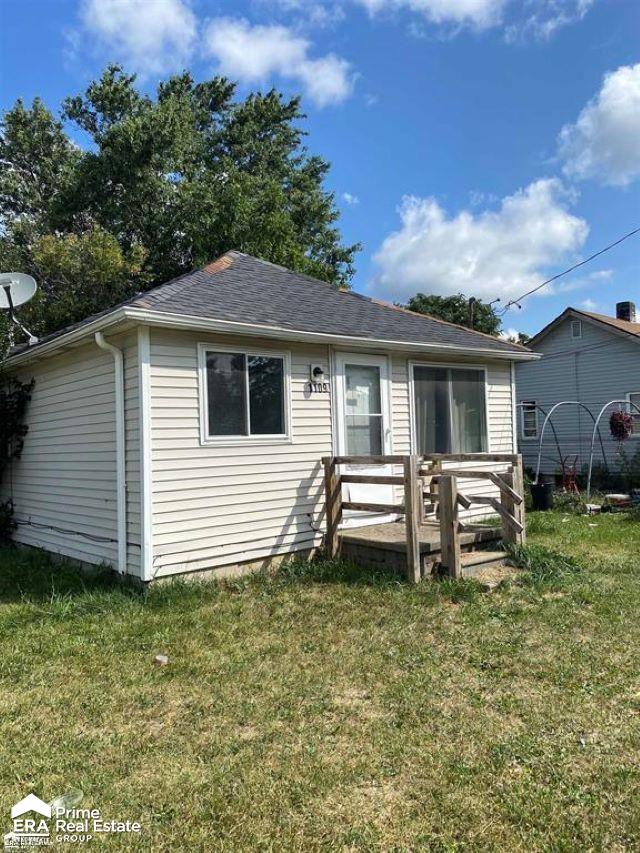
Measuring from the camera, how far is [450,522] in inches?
234

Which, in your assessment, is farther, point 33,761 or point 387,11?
point 387,11

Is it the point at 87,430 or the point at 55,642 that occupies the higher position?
the point at 87,430

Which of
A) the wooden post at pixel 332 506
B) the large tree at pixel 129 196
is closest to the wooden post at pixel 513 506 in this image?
the wooden post at pixel 332 506

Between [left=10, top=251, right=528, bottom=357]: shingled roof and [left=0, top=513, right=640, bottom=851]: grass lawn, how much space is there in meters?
2.98

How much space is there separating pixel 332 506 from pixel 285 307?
2.66 m

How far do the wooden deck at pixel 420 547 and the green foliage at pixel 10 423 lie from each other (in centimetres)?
524

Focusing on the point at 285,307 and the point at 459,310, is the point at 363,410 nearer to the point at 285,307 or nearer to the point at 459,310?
the point at 285,307

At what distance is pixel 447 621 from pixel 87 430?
4682mm

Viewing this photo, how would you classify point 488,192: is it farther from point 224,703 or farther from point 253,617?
point 224,703

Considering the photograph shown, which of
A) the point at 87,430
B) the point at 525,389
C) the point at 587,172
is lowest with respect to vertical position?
the point at 87,430

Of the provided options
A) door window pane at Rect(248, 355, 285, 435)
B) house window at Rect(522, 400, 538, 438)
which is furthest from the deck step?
house window at Rect(522, 400, 538, 438)

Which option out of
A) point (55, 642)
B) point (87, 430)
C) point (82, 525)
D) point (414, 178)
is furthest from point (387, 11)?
point (55, 642)

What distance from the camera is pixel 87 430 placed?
690 centimetres

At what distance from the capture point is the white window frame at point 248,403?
6137 millimetres
